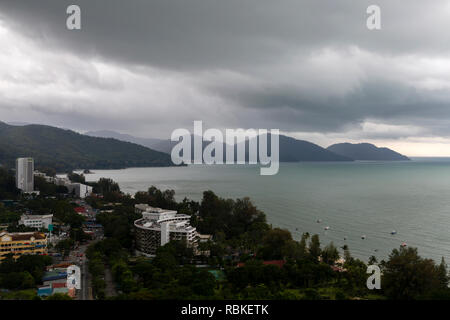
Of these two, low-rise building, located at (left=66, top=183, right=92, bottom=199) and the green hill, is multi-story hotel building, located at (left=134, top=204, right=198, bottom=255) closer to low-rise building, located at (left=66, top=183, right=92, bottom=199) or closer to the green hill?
low-rise building, located at (left=66, top=183, right=92, bottom=199)

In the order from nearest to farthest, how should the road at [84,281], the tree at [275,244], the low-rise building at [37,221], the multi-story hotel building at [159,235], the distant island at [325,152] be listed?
the road at [84,281] → the tree at [275,244] → the multi-story hotel building at [159,235] → the low-rise building at [37,221] → the distant island at [325,152]

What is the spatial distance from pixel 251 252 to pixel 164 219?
16.9 feet

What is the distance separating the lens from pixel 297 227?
888 inches

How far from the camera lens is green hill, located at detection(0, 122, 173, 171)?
71.8 meters

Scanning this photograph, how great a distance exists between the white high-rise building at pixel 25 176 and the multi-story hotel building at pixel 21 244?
20182 mm

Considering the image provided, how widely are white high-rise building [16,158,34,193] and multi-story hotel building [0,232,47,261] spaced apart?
20.2 meters

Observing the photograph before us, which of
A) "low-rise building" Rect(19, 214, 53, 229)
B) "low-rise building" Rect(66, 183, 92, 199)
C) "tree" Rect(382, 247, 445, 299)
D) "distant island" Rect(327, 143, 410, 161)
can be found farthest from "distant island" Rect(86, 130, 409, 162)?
"tree" Rect(382, 247, 445, 299)

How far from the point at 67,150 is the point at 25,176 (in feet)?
195

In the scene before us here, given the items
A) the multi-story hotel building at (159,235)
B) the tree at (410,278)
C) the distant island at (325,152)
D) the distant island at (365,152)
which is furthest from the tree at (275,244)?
the distant island at (365,152)

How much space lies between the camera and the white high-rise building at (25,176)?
33.1 meters

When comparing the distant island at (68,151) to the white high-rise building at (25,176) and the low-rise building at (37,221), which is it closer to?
the white high-rise building at (25,176)

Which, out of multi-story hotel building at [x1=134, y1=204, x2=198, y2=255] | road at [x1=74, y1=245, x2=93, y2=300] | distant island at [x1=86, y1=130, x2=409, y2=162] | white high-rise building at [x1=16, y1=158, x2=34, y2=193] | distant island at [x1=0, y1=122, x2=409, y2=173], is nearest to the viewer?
road at [x1=74, y1=245, x2=93, y2=300]

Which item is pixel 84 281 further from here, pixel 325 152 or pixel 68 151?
pixel 325 152
